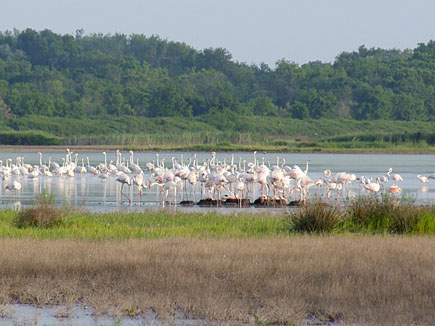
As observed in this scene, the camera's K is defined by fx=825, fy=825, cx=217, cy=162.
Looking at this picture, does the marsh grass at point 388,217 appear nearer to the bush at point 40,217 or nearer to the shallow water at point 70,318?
the bush at point 40,217

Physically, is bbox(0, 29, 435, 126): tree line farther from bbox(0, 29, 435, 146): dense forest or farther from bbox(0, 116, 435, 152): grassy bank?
bbox(0, 116, 435, 152): grassy bank

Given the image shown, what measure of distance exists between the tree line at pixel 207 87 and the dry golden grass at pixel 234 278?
2652 inches

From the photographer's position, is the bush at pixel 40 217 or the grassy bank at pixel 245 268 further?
the bush at pixel 40 217

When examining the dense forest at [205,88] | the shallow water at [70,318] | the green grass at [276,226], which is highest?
the dense forest at [205,88]

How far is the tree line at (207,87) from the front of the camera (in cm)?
8356

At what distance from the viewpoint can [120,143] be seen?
63.4 m

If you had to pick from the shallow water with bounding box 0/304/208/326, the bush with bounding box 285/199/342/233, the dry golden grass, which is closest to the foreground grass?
the bush with bounding box 285/199/342/233

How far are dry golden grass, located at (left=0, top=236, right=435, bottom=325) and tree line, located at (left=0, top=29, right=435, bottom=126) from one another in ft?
221

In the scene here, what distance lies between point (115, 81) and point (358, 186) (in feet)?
225

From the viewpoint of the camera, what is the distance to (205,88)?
9231cm

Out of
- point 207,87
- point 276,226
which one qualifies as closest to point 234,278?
point 276,226

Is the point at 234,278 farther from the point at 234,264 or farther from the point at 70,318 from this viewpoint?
the point at 70,318

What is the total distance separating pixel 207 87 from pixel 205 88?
0.84 feet

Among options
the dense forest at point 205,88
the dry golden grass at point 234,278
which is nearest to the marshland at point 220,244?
the dry golden grass at point 234,278
